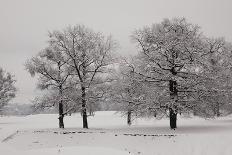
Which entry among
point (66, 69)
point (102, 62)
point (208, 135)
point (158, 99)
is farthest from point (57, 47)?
point (208, 135)

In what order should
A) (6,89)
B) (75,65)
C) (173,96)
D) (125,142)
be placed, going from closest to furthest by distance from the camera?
(125,142)
(173,96)
(75,65)
(6,89)

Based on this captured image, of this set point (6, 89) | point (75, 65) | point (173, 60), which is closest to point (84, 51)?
point (75, 65)

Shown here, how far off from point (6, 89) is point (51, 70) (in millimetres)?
21998

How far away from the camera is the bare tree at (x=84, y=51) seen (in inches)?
1364

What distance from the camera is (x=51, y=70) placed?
3534 cm

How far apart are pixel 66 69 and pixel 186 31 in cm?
1432

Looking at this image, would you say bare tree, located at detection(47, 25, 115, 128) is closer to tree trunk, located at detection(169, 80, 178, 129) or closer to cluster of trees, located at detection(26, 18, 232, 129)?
cluster of trees, located at detection(26, 18, 232, 129)

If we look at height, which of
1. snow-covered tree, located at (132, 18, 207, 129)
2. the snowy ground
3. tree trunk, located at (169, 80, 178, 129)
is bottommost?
the snowy ground

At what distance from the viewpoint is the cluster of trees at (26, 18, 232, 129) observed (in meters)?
29.1

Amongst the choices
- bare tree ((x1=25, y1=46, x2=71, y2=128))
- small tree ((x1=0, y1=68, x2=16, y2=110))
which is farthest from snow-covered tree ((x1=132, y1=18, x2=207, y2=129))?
small tree ((x1=0, y1=68, x2=16, y2=110))

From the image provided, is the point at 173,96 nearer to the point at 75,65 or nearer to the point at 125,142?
the point at 125,142

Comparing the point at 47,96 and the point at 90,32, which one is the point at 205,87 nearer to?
the point at 90,32

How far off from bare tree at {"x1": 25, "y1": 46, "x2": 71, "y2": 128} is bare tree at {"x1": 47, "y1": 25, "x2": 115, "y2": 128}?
0.82 m

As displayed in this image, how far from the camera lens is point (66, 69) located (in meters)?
36.0
